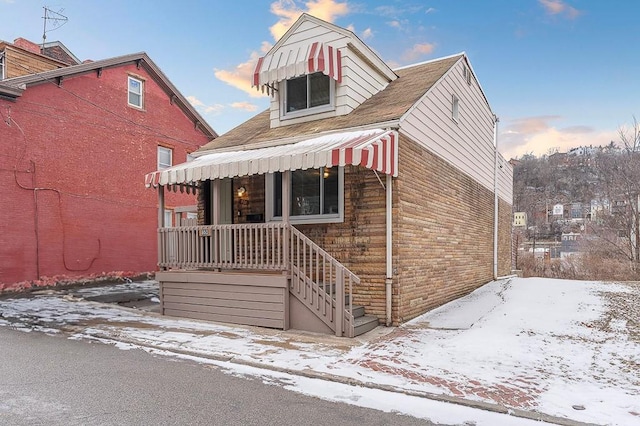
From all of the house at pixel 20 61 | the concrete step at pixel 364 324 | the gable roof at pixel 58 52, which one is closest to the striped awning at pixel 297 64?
the concrete step at pixel 364 324

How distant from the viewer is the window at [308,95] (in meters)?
9.43

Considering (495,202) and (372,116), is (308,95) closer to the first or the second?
(372,116)

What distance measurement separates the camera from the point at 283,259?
291 inches

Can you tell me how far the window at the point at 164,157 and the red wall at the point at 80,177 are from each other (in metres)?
0.25

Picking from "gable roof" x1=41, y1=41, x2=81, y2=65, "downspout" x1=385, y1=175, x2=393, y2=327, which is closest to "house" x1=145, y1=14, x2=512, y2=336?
"downspout" x1=385, y1=175, x2=393, y2=327

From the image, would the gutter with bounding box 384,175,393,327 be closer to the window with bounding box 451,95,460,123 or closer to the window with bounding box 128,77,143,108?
the window with bounding box 451,95,460,123

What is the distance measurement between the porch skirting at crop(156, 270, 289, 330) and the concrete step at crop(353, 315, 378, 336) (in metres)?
1.27

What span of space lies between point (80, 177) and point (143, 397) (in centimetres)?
1246

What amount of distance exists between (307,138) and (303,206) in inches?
55.4

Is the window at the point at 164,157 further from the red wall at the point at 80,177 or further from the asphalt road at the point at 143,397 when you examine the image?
the asphalt road at the point at 143,397

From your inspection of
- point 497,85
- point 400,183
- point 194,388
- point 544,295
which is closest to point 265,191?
point 400,183

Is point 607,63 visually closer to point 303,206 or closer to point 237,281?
point 303,206

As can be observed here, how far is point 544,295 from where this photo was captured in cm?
995

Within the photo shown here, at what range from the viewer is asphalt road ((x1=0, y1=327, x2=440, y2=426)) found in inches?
147
